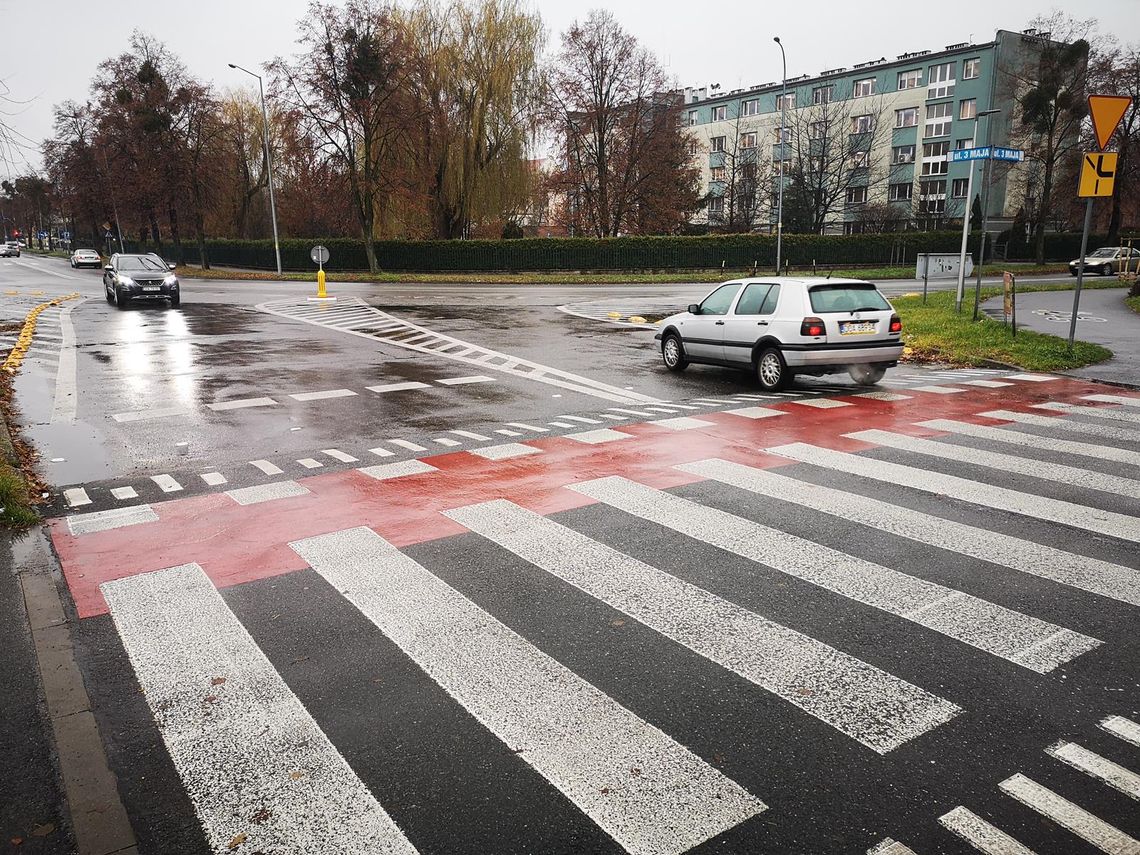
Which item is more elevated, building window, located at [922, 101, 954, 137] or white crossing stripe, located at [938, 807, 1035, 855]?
building window, located at [922, 101, 954, 137]

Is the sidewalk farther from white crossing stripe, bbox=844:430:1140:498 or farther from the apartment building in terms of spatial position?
the apartment building

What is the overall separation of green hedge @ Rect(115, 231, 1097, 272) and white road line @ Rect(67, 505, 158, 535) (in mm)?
42452

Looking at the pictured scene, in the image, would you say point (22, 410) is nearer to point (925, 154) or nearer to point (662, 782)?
point (662, 782)

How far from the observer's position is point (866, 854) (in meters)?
2.77

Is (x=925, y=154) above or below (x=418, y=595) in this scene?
above

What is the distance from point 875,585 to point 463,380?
936 centimetres

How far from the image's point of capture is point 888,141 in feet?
228

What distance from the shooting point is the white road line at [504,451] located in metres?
8.27

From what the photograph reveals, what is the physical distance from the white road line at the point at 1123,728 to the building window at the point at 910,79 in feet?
248

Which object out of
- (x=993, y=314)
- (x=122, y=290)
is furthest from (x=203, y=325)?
(x=993, y=314)

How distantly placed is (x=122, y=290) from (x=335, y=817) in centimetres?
2805

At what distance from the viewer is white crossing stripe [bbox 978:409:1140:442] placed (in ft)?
28.7

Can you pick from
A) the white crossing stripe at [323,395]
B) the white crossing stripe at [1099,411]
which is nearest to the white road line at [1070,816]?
the white crossing stripe at [1099,411]

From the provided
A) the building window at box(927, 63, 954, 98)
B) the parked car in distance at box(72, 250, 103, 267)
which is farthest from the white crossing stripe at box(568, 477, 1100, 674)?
the building window at box(927, 63, 954, 98)
